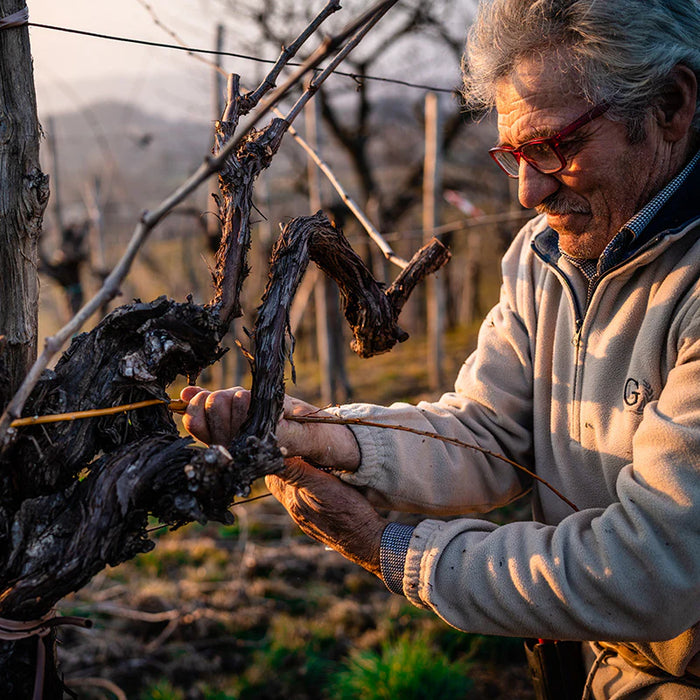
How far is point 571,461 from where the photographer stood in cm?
159

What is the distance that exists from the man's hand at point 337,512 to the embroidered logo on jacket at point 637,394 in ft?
2.07

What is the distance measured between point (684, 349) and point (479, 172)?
1350 centimetres

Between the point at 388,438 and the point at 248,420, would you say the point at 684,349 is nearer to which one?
the point at 388,438

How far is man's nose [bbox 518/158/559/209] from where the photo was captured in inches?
56.9

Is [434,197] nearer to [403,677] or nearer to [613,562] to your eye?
[403,677]

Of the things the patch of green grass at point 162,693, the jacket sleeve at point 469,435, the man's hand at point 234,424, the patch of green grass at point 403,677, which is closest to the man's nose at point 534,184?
the jacket sleeve at point 469,435

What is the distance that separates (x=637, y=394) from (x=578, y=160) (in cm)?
54

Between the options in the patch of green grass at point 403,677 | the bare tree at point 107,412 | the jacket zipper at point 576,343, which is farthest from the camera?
the patch of green grass at point 403,677

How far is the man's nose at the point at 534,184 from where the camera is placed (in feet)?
4.75

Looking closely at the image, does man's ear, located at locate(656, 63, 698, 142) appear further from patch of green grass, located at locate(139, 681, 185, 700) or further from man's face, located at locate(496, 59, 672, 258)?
patch of green grass, located at locate(139, 681, 185, 700)

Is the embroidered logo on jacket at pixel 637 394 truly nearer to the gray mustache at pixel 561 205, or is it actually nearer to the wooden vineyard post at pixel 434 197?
the gray mustache at pixel 561 205

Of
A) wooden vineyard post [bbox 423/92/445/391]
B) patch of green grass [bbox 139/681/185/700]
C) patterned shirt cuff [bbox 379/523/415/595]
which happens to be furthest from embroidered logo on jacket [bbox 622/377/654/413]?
wooden vineyard post [bbox 423/92/445/391]

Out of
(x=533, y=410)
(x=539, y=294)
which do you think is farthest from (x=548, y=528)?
(x=539, y=294)

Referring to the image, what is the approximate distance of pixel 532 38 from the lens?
54.6 inches
